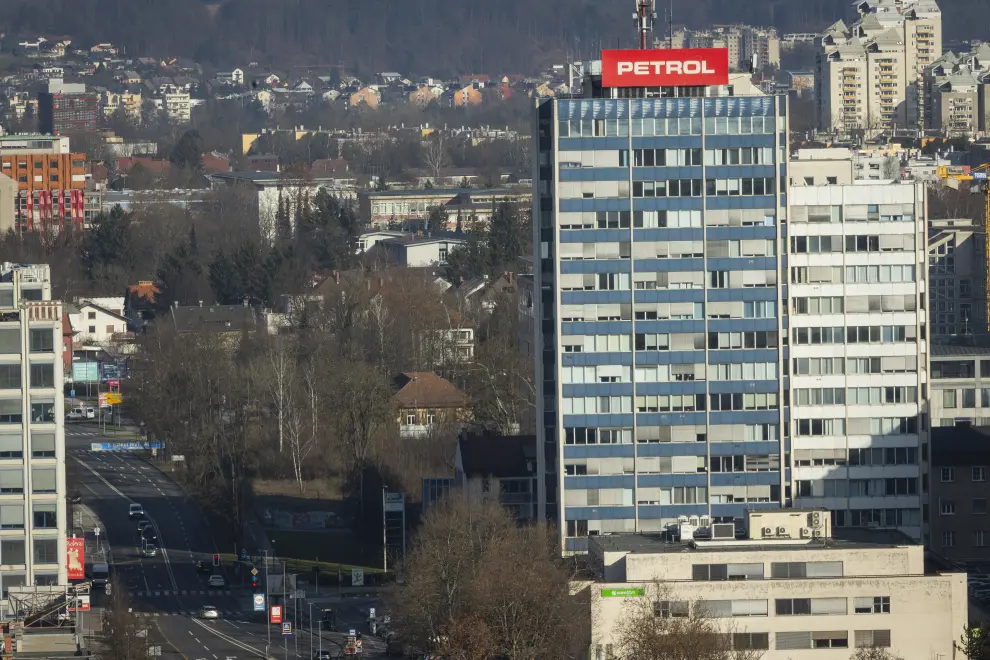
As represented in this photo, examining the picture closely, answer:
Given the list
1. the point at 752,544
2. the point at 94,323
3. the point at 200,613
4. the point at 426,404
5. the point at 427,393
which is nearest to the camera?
the point at 752,544

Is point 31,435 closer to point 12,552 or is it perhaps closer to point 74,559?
point 12,552

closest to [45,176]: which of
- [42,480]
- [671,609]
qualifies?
[42,480]

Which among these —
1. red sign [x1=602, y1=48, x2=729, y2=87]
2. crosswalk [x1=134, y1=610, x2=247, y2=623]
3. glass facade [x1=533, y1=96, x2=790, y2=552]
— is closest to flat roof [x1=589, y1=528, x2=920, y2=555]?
glass facade [x1=533, y1=96, x2=790, y2=552]

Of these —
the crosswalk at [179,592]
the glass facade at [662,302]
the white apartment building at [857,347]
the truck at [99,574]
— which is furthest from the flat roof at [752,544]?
the truck at [99,574]

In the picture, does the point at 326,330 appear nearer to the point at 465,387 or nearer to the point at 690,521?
the point at 465,387

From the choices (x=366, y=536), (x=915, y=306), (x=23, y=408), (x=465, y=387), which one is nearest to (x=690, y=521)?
(x=915, y=306)

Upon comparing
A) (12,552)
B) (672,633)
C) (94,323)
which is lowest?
(672,633)
